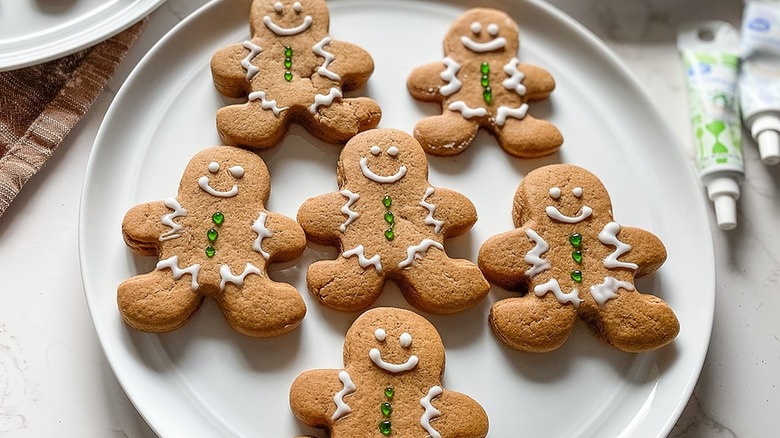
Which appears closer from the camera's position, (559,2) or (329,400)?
(329,400)

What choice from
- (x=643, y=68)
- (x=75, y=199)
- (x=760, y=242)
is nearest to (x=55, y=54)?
(x=75, y=199)

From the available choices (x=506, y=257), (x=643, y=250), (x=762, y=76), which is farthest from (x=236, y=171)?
(x=762, y=76)

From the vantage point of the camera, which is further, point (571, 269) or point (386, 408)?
A: point (571, 269)

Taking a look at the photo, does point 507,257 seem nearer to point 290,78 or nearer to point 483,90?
point 483,90

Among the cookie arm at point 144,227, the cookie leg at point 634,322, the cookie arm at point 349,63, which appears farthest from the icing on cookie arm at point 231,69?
the cookie leg at point 634,322

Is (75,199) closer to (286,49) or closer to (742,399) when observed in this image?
(286,49)

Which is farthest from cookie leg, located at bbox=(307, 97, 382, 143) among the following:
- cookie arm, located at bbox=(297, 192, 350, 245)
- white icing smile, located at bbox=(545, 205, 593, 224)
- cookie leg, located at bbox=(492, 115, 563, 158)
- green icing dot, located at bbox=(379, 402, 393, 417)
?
green icing dot, located at bbox=(379, 402, 393, 417)
